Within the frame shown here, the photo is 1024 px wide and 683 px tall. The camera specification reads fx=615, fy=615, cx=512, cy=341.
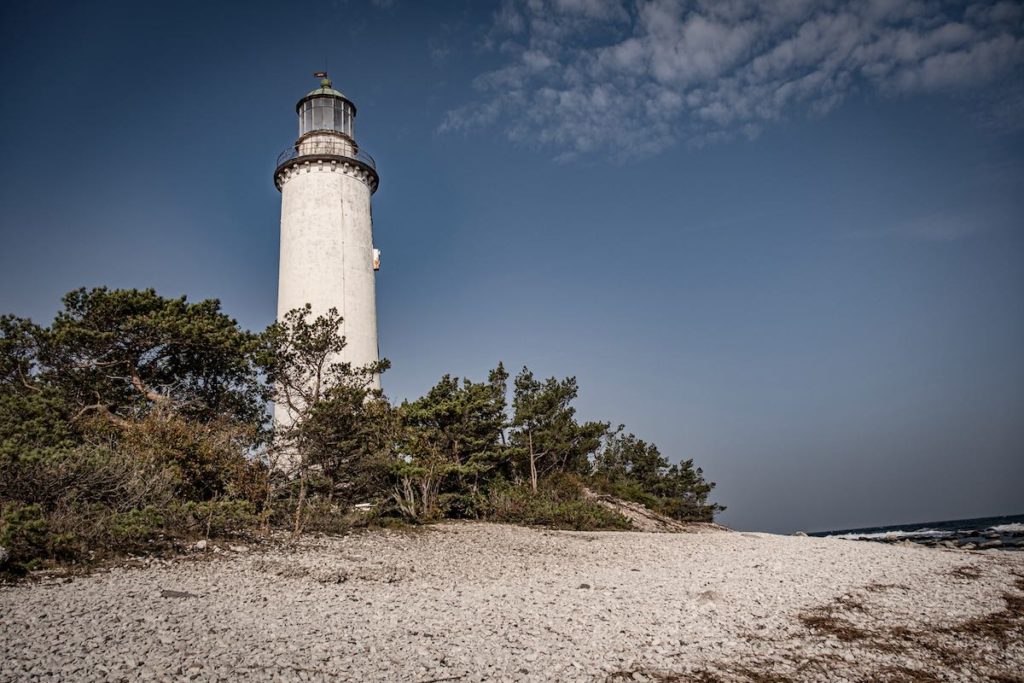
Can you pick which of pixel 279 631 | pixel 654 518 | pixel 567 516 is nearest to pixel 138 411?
pixel 279 631

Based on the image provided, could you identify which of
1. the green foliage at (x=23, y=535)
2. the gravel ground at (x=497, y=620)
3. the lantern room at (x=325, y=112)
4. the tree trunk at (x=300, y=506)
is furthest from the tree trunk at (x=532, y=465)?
the green foliage at (x=23, y=535)

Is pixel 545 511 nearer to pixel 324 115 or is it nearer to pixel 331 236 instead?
pixel 331 236

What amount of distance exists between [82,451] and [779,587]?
36.5ft

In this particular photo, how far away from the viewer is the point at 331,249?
20312mm

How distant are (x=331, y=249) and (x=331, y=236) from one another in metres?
0.47

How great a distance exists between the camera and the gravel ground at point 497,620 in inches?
207

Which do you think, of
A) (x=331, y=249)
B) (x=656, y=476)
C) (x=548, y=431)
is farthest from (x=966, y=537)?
(x=331, y=249)

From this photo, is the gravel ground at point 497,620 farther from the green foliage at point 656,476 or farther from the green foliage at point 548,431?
the green foliage at point 656,476

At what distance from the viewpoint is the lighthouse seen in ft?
65.5

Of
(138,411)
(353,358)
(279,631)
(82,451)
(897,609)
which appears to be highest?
(353,358)

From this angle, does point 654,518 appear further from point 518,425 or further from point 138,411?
point 138,411

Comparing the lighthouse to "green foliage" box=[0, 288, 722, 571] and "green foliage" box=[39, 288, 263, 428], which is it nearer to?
"green foliage" box=[0, 288, 722, 571]

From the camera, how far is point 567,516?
687 inches

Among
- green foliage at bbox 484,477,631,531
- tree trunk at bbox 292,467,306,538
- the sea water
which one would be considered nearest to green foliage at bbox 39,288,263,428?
tree trunk at bbox 292,467,306,538
